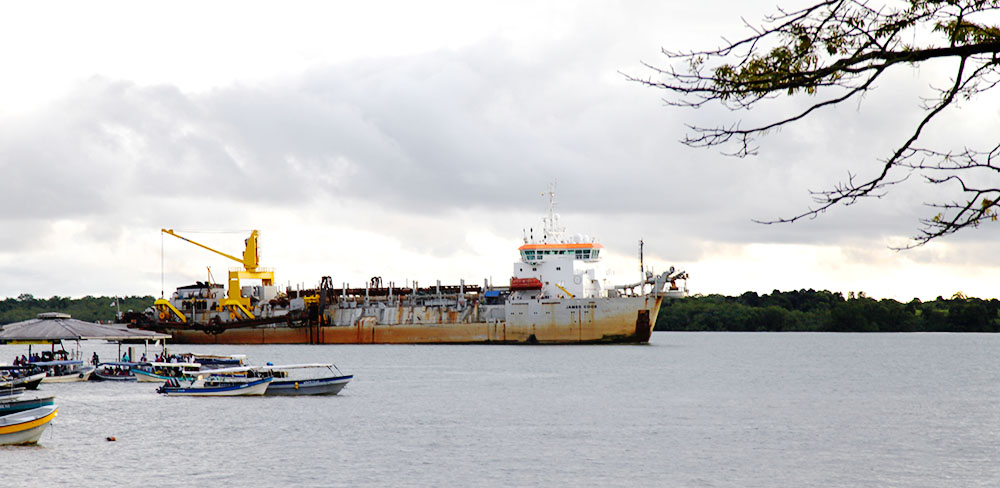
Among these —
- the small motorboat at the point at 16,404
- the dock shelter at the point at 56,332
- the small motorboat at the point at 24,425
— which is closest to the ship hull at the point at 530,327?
the dock shelter at the point at 56,332

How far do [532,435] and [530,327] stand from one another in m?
55.8

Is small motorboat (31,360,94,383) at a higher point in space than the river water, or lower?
higher

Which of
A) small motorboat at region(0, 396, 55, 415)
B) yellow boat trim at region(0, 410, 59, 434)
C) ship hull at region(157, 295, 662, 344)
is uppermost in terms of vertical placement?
ship hull at region(157, 295, 662, 344)

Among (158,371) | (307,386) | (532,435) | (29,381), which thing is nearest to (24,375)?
(29,381)

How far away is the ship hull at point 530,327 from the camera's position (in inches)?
3693

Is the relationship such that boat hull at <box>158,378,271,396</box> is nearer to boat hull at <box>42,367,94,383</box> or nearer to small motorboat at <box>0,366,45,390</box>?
small motorboat at <box>0,366,45,390</box>

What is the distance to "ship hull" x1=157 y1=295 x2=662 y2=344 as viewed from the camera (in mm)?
93812

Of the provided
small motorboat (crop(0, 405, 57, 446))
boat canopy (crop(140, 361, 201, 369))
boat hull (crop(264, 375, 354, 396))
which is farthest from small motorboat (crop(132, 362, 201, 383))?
small motorboat (crop(0, 405, 57, 446))

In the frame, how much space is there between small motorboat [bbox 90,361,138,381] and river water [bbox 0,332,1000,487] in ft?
2.11

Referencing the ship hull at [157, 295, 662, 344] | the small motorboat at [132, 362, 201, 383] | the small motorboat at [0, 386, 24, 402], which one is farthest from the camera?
the ship hull at [157, 295, 662, 344]

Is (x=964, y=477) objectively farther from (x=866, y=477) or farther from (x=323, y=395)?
(x=323, y=395)

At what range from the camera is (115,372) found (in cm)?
6519

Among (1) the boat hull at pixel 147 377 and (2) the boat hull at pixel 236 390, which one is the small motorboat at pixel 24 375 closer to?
(2) the boat hull at pixel 236 390

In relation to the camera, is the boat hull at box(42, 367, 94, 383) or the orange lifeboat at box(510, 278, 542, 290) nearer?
the boat hull at box(42, 367, 94, 383)
